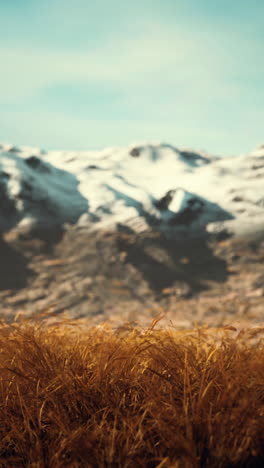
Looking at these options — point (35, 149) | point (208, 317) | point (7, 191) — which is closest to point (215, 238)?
point (208, 317)

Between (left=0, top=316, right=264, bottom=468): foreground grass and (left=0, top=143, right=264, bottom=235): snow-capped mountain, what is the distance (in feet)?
12.5

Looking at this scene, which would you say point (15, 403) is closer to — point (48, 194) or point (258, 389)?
point (258, 389)

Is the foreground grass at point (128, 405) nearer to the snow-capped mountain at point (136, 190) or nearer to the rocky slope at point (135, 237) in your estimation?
the rocky slope at point (135, 237)

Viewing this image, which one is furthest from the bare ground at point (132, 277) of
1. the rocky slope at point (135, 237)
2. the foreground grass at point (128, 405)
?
the foreground grass at point (128, 405)

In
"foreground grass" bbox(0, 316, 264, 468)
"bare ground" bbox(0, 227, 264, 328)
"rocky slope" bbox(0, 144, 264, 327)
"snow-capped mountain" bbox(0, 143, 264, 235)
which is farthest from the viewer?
"snow-capped mountain" bbox(0, 143, 264, 235)

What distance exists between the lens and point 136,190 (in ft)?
18.4

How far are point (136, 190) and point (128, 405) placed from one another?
4739 mm

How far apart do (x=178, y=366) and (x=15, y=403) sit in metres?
0.41

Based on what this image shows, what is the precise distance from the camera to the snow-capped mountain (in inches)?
197

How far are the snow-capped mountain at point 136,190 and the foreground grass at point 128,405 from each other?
3.80m

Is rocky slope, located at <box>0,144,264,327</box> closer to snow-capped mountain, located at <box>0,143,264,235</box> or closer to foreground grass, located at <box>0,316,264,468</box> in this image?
snow-capped mountain, located at <box>0,143,264,235</box>

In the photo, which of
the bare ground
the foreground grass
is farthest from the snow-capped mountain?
the foreground grass

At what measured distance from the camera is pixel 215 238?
4.92 m

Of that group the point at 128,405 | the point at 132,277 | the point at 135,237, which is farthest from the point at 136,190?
the point at 128,405
